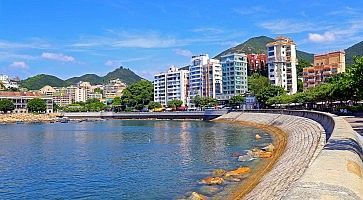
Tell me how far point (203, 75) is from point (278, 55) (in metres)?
30.1

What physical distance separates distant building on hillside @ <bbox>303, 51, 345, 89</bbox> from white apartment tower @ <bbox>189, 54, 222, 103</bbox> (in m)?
32.2

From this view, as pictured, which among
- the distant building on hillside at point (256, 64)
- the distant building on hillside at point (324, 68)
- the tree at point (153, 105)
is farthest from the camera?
the distant building on hillside at point (256, 64)

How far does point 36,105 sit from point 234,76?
290 feet

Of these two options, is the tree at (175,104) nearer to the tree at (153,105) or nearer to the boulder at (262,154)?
the tree at (153,105)

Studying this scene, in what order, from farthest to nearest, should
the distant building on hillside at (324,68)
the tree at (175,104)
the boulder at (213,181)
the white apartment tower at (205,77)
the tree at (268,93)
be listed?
the white apartment tower at (205,77)
the tree at (175,104)
the distant building on hillside at (324,68)
the tree at (268,93)
the boulder at (213,181)

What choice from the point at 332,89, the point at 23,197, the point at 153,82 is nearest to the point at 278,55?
the point at 153,82

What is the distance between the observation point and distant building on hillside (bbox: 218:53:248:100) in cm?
15150

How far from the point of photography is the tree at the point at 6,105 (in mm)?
175375

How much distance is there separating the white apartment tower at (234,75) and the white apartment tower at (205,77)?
14.0 feet

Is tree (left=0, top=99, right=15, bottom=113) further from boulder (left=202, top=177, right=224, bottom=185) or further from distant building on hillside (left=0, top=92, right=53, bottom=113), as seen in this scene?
boulder (left=202, top=177, right=224, bottom=185)

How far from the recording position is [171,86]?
17950 centimetres

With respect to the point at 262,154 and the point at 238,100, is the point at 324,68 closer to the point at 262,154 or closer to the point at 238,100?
the point at 238,100

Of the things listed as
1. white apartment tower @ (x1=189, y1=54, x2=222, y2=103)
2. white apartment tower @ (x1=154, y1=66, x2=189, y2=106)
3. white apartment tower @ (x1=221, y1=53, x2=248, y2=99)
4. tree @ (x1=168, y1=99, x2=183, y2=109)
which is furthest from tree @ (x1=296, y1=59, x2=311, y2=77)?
tree @ (x1=168, y1=99, x2=183, y2=109)

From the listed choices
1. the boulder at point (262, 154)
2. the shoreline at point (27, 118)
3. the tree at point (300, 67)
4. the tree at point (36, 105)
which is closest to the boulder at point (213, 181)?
the boulder at point (262, 154)
